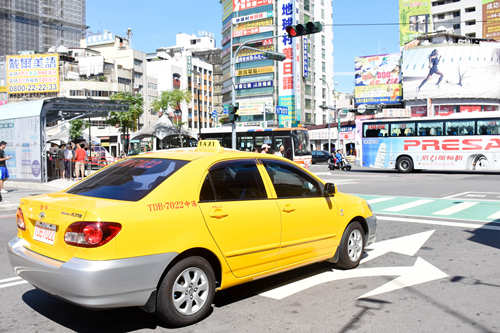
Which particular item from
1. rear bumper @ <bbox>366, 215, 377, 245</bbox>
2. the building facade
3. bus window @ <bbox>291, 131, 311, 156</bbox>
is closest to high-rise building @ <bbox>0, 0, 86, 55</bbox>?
the building facade

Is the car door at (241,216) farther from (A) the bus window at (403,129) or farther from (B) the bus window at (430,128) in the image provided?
(A) the bus window at (403,129)

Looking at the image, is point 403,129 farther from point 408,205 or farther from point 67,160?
point 67,160

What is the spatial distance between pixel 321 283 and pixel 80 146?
17.2 m

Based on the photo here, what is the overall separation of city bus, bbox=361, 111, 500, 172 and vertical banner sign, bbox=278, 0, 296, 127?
44.5 meters

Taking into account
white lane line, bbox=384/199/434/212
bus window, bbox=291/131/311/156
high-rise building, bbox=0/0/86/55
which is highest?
high-rise building, bbox=0/0/86/55

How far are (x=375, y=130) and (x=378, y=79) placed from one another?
41538mm

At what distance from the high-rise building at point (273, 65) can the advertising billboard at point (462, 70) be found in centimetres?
1996

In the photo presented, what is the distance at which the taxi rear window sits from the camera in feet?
13.5

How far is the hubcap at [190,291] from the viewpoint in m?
3.98

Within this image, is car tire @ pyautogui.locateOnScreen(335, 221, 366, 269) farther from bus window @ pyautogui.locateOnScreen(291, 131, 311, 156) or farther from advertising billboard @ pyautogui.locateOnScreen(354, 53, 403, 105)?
advertising billboard @ pyautogui.locateOnScreen(354, 53, 403, 105)

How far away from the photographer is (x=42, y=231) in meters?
4.03

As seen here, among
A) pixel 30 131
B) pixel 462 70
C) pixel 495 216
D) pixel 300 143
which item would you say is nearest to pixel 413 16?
pixel 462 70

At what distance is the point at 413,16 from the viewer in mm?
87688

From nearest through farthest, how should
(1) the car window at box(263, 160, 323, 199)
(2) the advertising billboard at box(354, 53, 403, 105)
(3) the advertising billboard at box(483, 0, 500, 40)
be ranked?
1. (1) the car window at box(263, 160, 323, 199)
2. (2) the advertising billboard at box(354, 53, 403, 105)
3. (3) the advertising billboard at box(483, 0, 500, 40)
